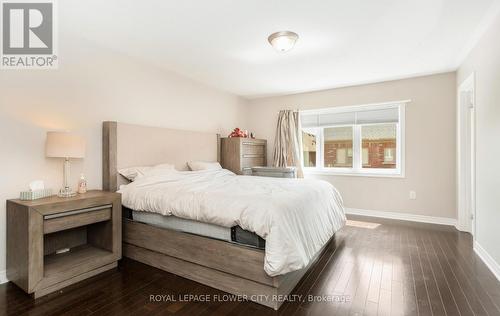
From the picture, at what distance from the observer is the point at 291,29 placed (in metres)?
2.51

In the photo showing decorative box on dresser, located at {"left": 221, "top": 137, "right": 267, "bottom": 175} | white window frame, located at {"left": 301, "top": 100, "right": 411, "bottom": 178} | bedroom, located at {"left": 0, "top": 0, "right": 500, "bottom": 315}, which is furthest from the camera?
decorative box on dresser, located at {"left": 221, "top": 137, "right": 267, "bottom": 175}

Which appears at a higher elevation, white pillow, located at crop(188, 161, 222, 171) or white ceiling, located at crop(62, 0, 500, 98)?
white ceiling, located at crop(62, 0, 500, 98)

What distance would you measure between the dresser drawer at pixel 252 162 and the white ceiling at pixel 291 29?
162cm

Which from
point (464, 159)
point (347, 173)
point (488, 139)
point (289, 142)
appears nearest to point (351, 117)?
point (347, 173)

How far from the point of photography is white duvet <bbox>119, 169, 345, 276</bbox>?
1794mm

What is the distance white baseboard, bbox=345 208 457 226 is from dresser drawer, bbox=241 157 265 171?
1.90 metres

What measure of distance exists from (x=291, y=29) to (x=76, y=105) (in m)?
2.38

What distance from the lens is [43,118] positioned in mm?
2426

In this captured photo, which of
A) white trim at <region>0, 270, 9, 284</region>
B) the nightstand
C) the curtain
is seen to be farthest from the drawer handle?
the curtain

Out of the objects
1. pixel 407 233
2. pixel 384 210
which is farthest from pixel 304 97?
pixel 407 233

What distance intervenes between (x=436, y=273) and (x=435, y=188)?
7.05ft

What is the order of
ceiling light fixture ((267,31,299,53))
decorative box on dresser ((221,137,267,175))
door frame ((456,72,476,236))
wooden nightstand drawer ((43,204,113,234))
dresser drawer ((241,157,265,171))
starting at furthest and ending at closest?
dresser drawer ((241,157,265,171)) → decorative box on dresser ((221,137,267,175)) → door frame ((456,72,476,236)) → ceiling light fixture ((267,31,299,53)) → wooden nightstand drawer ((43,204,113,234))

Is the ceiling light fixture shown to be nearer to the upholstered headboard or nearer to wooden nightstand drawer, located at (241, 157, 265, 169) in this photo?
the upholstered headboard

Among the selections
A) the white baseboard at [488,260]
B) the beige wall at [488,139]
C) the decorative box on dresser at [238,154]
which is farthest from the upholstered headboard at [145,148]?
the white baseboard at [488,260]
